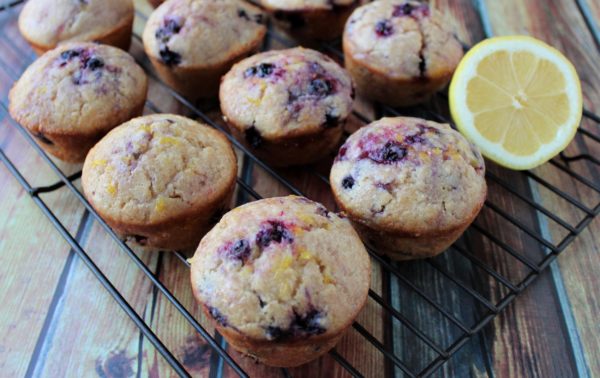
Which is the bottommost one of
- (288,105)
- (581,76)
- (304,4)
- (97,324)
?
(97,324)

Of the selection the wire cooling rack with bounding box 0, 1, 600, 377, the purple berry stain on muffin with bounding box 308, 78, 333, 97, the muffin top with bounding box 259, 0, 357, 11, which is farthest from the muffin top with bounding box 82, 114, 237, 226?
the muffin top with bounding box 259, 0, 357, 11

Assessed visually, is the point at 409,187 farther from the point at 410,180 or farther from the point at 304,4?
the point at 304,4

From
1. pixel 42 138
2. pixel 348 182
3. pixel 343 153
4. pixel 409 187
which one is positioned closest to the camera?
pixel 409 187

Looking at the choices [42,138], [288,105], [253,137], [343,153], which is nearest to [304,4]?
[288,105]

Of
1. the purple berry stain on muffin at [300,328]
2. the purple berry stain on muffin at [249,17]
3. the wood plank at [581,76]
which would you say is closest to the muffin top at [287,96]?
the purple berry stain on muffin at [249,17]

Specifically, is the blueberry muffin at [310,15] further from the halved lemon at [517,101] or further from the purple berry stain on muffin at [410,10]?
the halved lemon at [517,101]
